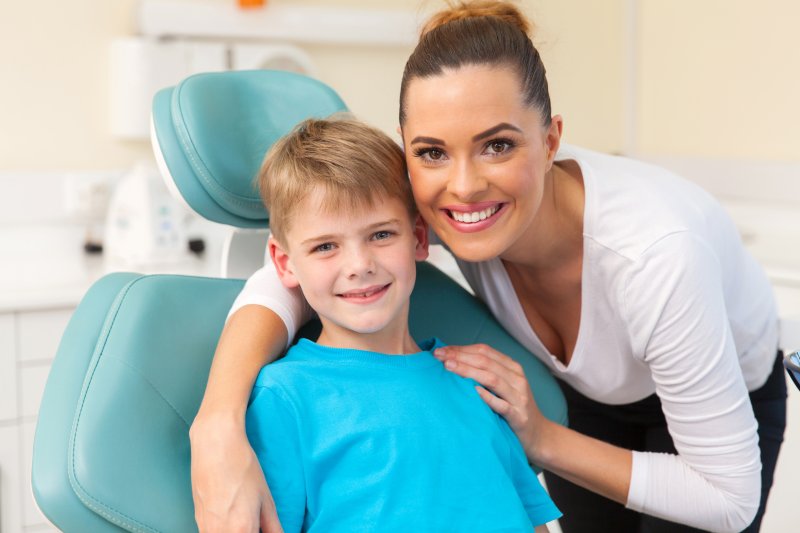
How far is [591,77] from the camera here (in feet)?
10.7

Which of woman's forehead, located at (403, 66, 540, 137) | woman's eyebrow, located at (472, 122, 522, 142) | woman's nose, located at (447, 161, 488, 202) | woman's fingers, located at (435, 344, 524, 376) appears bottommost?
woman's fingers, located at (435, 344, 524, 376)

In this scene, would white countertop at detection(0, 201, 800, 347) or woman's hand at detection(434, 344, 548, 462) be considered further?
white countertop at detection(0, 201, 800, 347)

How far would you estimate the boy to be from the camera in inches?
41.9

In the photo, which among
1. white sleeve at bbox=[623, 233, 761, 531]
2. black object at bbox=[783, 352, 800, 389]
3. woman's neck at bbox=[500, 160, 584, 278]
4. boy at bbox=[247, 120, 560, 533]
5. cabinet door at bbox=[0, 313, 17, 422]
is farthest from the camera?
cabinet door at bbox=[0, 313, 17, 422]

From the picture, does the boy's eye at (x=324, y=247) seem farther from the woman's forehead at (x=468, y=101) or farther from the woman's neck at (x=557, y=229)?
the woman's neck at (x=557, y=229)

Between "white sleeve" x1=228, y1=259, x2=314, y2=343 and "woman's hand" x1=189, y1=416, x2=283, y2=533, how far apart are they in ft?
0.79

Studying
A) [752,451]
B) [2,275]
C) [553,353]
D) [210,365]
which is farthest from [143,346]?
[2,275]

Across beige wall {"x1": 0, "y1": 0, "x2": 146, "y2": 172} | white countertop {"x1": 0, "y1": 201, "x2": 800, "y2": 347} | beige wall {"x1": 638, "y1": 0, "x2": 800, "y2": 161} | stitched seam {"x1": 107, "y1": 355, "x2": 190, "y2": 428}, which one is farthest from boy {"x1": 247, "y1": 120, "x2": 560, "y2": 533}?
beige wall {"x1": 638, "y1": 0, "x2": 800, "y2": 161}

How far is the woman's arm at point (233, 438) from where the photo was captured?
38.2 inches

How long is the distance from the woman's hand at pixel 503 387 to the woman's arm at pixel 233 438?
9.3 inches

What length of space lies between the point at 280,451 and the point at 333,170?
346 millimetres

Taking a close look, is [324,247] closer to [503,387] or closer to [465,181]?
[465,181]

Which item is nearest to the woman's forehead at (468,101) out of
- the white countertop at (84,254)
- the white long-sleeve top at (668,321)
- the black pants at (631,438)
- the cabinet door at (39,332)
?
the white long-sleeve top at (668,321)

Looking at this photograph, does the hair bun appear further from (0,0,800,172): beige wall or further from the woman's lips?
(0,0,800,172): beige wall
